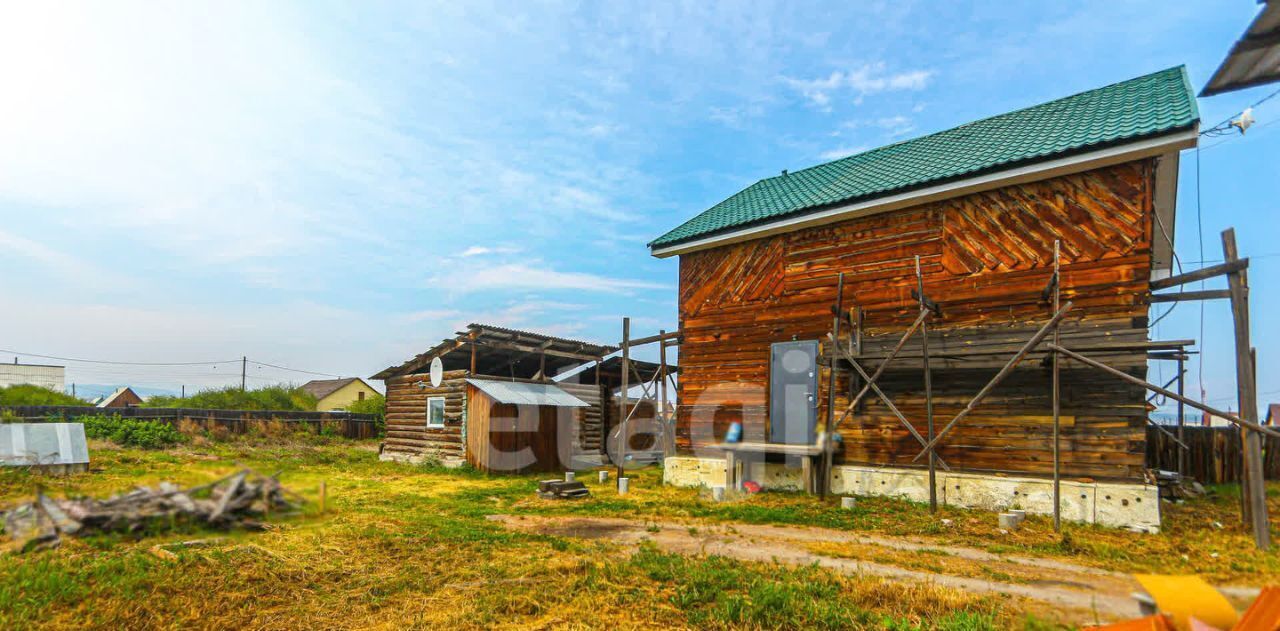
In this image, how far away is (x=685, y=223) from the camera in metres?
18.2

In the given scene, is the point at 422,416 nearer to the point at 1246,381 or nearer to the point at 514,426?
the point at 514,426

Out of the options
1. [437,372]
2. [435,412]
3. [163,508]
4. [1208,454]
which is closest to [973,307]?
[1208,454]

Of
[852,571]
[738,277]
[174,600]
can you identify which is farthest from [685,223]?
[174,600]

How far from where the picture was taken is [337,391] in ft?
176

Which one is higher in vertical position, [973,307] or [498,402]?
[973,307]

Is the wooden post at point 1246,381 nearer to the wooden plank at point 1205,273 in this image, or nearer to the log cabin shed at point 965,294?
the wooden plank at point 1205,273

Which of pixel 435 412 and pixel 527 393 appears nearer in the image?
pixel 527 393

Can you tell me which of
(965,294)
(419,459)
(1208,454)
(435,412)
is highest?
(965,294)

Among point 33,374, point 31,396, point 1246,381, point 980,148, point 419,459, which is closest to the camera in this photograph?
point 1246,381

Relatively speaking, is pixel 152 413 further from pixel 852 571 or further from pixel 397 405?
pixel 852 571

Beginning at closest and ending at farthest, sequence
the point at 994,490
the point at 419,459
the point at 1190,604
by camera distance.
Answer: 1. the point at 1190,604
2. the point at 994,490
3. the point at 419,459

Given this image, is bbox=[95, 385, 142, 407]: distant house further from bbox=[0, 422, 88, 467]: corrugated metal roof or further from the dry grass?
bbox=[0, 422, 88, 467]: corrugated metal roof

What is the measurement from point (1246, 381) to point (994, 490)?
4.16m

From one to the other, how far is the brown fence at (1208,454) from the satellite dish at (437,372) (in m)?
23.4
